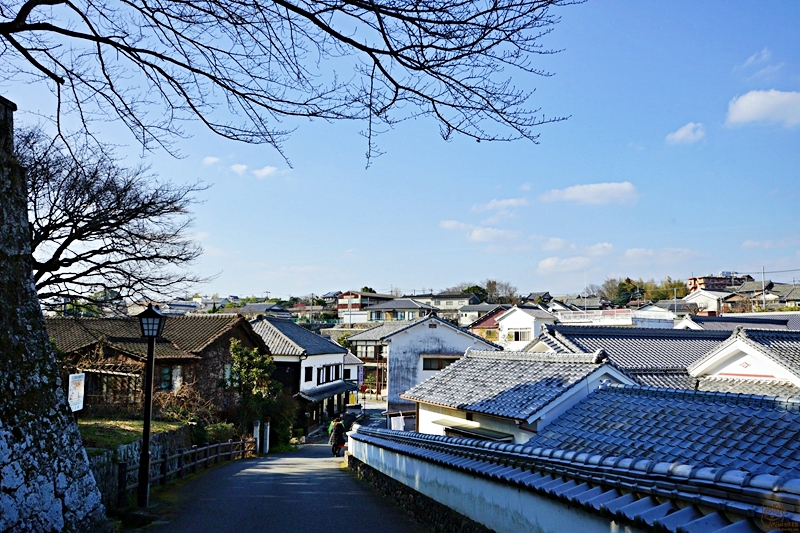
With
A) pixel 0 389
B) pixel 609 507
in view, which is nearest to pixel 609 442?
pixel 609 507

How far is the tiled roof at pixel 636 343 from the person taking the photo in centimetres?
2184

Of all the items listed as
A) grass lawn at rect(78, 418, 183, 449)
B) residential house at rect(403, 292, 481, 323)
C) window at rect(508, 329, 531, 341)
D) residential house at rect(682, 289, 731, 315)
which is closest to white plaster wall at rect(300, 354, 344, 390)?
window at rect(508, 329, 531, 341)

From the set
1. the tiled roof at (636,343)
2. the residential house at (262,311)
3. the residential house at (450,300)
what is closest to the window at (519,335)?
the residential house at (262,311)

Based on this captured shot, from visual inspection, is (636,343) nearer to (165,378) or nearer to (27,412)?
(165,378)

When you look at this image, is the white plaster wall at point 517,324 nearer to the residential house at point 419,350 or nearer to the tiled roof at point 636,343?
the residential house at point 419,350

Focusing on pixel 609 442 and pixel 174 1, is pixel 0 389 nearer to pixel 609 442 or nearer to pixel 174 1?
pixel 174 1

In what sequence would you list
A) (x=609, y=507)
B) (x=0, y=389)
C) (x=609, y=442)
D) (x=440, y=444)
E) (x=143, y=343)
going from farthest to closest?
(x=143, y=343)
(x=609, y=442)
(x=440, y=444)
(x=0, y=389)
(x=609, y=507)

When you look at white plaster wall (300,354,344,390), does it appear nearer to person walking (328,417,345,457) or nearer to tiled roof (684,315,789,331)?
person walking (328,417,345,457)

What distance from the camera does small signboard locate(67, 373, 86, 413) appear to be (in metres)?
11.3

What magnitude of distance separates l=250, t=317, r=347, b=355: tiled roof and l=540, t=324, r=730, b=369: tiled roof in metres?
16.4

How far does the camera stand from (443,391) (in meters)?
16.8

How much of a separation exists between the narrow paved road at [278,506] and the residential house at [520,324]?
34.2m

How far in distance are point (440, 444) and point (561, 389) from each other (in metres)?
4.89

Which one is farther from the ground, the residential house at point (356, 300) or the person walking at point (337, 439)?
the residential house at point (356, 300)
